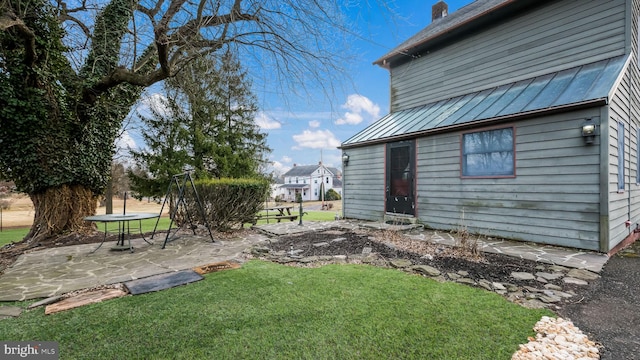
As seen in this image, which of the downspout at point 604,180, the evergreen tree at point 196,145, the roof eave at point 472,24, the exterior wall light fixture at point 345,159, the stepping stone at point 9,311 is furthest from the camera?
the evergreen tree at point 196,145

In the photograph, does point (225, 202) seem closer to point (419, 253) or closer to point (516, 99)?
point (419, 253)

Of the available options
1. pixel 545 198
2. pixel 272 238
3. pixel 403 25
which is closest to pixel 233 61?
pixel 403 25

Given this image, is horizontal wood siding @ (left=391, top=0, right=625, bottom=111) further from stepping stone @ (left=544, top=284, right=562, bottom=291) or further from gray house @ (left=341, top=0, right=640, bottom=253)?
stepping stone @ (left=544, top=284, right=562, bottom=291)

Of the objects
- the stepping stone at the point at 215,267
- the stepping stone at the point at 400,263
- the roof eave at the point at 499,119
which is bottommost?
the stepping stone at the point at 215,267

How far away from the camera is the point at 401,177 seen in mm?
7828

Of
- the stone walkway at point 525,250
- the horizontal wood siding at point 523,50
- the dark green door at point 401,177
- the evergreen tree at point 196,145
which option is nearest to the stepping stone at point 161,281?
the stone walkway at point 525,250

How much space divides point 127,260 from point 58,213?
3.81 meters

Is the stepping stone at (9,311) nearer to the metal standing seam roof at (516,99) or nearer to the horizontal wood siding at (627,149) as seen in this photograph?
the metal standing seam roof at (516,99)

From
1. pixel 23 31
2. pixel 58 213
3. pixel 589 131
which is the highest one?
pixel 23 31

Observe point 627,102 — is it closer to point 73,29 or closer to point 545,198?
point 545,198

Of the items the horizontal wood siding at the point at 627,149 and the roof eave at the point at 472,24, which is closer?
the horizontal wood siding at the point at 627,149

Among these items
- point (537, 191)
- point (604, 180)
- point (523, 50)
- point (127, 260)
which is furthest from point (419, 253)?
point (523, 50)

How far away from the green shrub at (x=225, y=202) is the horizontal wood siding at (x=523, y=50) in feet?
16.0

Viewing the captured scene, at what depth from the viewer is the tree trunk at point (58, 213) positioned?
251 inches
